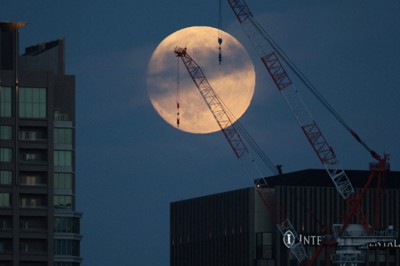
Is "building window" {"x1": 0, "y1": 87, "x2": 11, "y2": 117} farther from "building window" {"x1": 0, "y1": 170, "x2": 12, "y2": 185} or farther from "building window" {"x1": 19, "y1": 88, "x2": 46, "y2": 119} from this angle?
"building window" {"x1": 0, "y1": 170, "x2": 12, "y2": 185}

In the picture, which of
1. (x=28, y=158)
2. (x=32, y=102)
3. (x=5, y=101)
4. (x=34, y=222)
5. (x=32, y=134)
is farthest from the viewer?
(x=32, y=102)

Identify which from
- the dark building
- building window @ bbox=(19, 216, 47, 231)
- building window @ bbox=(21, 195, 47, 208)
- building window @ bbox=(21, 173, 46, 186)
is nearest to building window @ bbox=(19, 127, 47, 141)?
the dark building

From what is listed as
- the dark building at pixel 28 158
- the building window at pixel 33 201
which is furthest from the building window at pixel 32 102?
the building window at pixel 33 201

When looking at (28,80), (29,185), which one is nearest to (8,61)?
(28,80)

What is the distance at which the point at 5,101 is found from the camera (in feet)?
649

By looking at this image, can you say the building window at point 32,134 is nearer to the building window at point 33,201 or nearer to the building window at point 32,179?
the building window at point 32,179

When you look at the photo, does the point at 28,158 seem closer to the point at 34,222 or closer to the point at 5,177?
the point at 5,177

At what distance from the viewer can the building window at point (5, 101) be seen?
648 ft

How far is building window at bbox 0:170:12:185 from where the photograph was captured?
196625 millimetres

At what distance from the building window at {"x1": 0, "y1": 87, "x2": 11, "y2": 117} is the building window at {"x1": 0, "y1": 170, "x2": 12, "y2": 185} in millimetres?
7897

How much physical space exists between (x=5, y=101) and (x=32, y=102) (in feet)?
12.3

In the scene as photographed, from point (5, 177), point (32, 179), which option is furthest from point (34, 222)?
point (5, 177)

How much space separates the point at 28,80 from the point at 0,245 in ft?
75.6

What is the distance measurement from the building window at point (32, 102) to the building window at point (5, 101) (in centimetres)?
167
